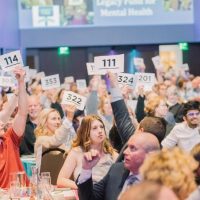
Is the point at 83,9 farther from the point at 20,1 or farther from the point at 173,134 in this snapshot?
the point at 173,134

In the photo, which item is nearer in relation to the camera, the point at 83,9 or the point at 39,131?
the point at 39,131

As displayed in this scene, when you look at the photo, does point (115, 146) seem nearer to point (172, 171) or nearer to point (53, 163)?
point (53, 163)

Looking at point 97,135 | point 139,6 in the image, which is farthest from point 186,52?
point 97,135

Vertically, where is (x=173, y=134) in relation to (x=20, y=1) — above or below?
below

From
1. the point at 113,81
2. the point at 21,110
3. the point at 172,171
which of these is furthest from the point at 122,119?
the point at 172,171

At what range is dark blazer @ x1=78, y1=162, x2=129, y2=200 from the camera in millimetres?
4008

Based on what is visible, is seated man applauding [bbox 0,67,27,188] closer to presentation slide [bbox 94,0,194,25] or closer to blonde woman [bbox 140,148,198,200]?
blonde woman [bbox 140,148,198,200]

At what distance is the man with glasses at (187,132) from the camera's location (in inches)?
292

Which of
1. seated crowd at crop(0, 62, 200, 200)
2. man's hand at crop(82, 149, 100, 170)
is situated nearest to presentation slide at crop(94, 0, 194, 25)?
seated crowd at crop(0, 62, 200, 200)

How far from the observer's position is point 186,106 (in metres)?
7.45

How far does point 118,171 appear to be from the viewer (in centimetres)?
414

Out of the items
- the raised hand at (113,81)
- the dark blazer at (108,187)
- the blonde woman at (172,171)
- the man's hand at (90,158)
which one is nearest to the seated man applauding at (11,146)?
the raised hand at (113,81)

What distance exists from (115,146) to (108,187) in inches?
98.1

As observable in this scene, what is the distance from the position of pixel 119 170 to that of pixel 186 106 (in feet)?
11.2
